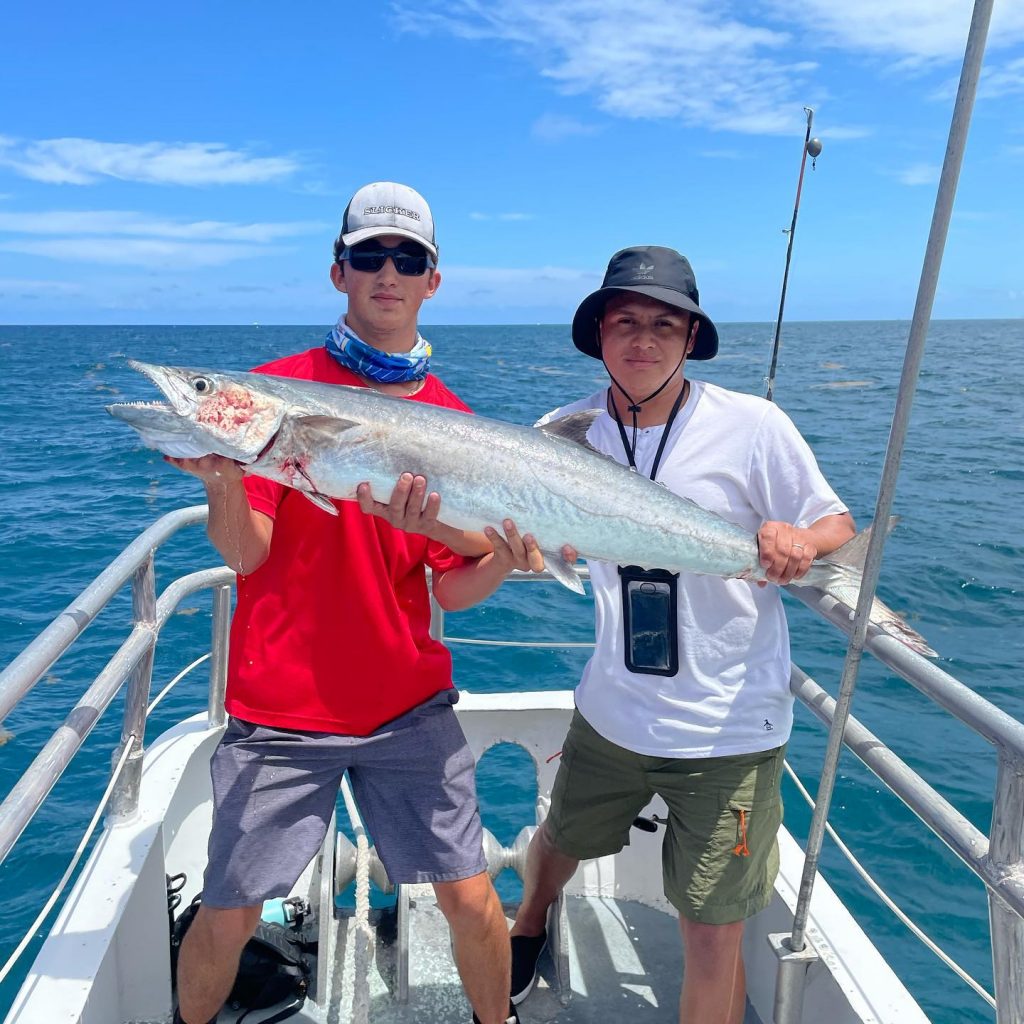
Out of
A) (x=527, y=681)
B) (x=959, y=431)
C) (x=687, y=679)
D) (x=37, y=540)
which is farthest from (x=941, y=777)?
(x=959, y=431)

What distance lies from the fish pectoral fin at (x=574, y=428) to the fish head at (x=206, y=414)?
871mm

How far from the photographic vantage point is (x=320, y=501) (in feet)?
8.27

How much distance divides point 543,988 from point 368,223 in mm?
2832

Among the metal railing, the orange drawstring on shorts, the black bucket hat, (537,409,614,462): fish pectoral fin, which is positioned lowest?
the orange drawstring on shorts

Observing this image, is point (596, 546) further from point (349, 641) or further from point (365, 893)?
point (365, 893)

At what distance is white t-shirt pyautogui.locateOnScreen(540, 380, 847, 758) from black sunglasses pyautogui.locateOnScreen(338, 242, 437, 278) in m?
0.97

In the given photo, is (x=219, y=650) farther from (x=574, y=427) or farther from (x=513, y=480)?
(x=574, y=427)

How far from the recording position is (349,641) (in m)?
2.59

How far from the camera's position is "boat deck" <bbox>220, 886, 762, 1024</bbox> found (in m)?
3.07

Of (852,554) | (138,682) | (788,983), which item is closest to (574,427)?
(852,554)

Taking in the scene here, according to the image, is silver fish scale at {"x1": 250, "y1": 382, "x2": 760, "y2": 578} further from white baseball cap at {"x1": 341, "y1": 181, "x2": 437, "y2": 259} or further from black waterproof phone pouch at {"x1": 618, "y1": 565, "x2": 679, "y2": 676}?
white baseball cap at {"x1": 341, "y1": 181, "x2": 437, "y2": 259}

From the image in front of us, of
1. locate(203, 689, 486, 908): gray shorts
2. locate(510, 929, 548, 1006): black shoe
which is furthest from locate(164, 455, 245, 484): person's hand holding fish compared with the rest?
locate(510, 929, 548, 1006): black shoe

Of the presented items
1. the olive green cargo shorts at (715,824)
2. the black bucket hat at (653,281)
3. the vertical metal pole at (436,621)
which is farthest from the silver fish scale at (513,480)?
the vertical metal pole at (436,621)

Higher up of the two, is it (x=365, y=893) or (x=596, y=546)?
(x=596, y=546)
